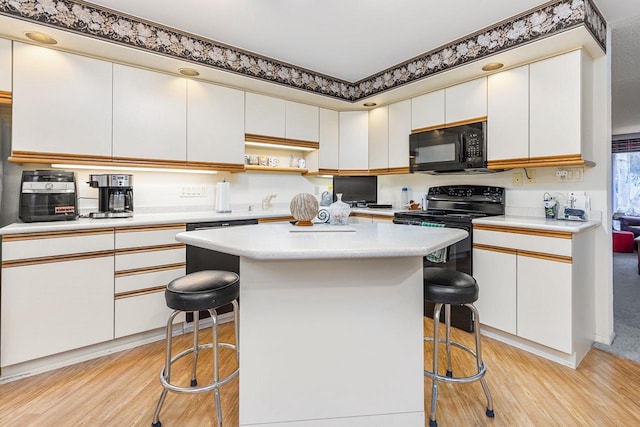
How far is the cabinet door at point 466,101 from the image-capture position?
2830mm

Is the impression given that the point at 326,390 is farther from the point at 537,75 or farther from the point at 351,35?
the point at 537,75

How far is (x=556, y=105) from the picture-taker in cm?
237

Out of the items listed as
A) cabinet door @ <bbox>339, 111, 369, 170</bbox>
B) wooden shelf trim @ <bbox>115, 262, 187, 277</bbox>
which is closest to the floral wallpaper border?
cabinet door @ <bbox>339, 111, 369, 170</bbox>

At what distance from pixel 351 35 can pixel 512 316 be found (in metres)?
2.46

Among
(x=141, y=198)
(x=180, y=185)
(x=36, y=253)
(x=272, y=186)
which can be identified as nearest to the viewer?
(x=36, y=253)

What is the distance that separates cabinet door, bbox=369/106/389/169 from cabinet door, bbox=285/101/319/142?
0.68m

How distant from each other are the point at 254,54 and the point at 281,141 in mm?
877

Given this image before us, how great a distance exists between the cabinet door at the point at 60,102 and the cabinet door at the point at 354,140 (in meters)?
2.39

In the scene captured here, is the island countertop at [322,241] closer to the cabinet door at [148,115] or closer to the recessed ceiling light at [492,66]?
the cabinet door at [148,115]

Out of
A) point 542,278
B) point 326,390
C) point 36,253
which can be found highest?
point 36,253

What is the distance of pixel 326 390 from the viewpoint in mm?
1397

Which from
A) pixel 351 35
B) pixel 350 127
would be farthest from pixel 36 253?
pixel 350 127

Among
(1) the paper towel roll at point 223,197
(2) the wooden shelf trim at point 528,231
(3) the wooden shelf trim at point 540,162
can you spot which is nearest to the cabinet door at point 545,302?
(2) the wooden shelf trim at point 528,231

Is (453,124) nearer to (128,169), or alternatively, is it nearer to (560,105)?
(560,105)
